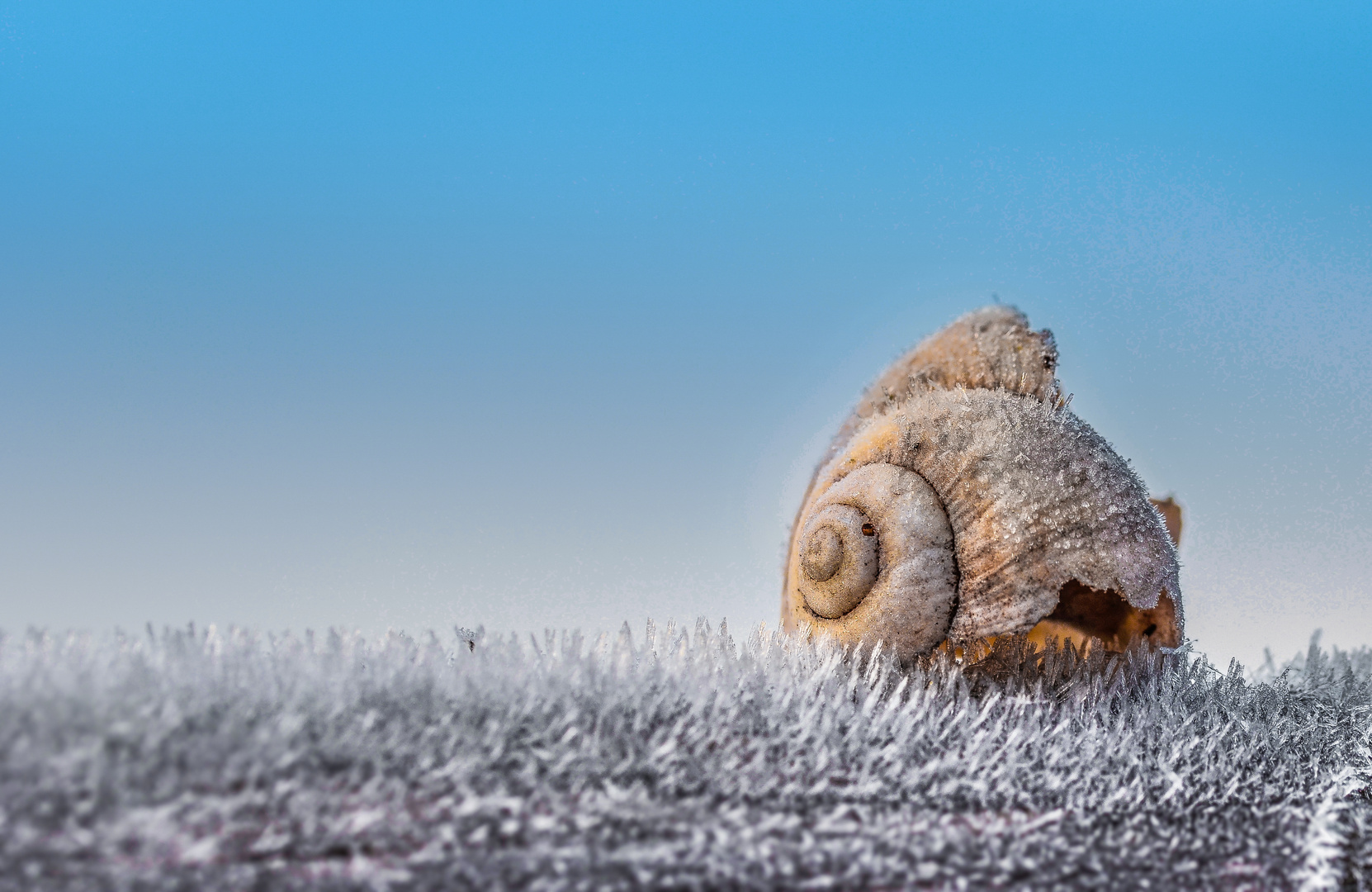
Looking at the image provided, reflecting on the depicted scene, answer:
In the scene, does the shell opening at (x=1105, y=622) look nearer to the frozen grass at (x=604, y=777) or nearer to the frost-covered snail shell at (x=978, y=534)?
the frost-covered snail shell at (x=978, y=534)

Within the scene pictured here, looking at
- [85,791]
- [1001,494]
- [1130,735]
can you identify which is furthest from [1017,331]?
[85,791]

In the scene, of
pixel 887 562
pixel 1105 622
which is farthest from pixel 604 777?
pixel 1105 622

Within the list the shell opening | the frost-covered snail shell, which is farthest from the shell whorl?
the shell opening

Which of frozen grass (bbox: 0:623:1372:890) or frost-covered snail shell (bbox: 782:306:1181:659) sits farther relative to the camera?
frost-covered snail shell (bbox: 782:306:1181:659)

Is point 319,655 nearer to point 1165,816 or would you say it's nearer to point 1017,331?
point 1165,816

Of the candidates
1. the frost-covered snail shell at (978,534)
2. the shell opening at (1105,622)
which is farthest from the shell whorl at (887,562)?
the shell opening at (1105,622)

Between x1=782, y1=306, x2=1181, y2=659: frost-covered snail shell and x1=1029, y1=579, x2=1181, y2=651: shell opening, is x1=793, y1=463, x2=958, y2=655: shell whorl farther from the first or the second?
x1=1029, y1=579, x2=1181, y2=651: shell opening
